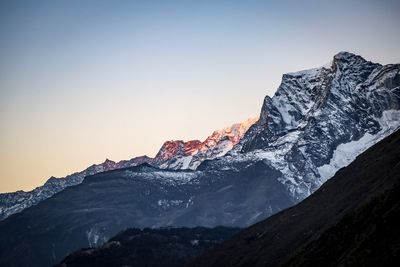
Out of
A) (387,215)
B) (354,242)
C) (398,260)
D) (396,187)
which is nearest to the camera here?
(398,260)

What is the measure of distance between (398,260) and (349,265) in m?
21.7

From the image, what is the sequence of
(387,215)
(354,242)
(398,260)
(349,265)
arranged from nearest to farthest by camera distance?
1. (398,260)
2. (349,265)
3. (387,215)
4. (354,242)

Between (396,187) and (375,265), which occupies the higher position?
(396,187)

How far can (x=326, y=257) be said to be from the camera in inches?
7761

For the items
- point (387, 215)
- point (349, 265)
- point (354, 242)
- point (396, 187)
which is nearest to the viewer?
point (349, 265)

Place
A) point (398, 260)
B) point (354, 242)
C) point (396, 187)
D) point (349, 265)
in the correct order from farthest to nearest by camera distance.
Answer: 1. point (396, 187)
2. point (354, 242)
3. point (349, 265)
4. point (398, 260)

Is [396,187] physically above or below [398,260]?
above

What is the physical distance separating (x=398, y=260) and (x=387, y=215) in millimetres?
34569

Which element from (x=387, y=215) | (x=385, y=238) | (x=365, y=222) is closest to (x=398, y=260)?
(x=385, y=238)

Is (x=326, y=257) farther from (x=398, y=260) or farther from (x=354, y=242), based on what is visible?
(x=398, y=260)

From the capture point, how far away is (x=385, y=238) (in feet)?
531

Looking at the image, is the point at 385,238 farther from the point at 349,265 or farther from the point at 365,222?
the point at 365,222

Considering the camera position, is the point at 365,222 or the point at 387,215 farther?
the point at 365,222

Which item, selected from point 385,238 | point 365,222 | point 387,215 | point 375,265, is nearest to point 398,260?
point 375,265
